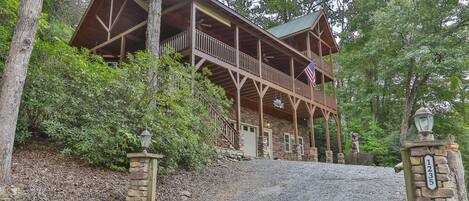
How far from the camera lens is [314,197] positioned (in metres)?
6.17

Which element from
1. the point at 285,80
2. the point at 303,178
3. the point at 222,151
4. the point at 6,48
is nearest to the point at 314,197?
the point at 303,178

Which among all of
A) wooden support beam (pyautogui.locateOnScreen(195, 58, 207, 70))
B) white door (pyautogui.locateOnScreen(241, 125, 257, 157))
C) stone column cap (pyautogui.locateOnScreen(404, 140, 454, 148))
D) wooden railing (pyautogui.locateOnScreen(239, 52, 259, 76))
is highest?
wooden railing (pyautogui.locateOnScreen(239, 52, 259, 76))

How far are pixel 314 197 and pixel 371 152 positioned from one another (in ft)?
39.9

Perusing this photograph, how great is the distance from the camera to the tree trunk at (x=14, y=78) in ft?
17.0

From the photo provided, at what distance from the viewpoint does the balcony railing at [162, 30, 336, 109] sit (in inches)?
444

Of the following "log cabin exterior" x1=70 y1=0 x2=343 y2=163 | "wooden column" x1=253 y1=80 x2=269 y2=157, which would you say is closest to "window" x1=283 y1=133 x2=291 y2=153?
"log cabin exterior" x1=70 y1=0 x2=343 y2=163

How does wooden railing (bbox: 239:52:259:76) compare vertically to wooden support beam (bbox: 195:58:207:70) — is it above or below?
above

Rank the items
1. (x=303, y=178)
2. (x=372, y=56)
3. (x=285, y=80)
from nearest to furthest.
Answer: (x=303, y=178)
(x=285, y=80)
(x=372, y=56)

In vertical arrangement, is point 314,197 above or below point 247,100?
below

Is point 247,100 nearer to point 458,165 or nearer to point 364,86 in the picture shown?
point 364,86

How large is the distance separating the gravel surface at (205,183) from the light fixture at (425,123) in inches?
68.3

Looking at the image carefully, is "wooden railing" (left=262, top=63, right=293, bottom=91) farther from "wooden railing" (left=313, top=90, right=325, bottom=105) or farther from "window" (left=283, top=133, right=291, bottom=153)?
"window" (left=283, top=133, right=291, bottom=153)

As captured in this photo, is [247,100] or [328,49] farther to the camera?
[328,49]

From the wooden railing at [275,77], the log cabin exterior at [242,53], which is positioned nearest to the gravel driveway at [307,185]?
the log cabin exterior at [242,53]
